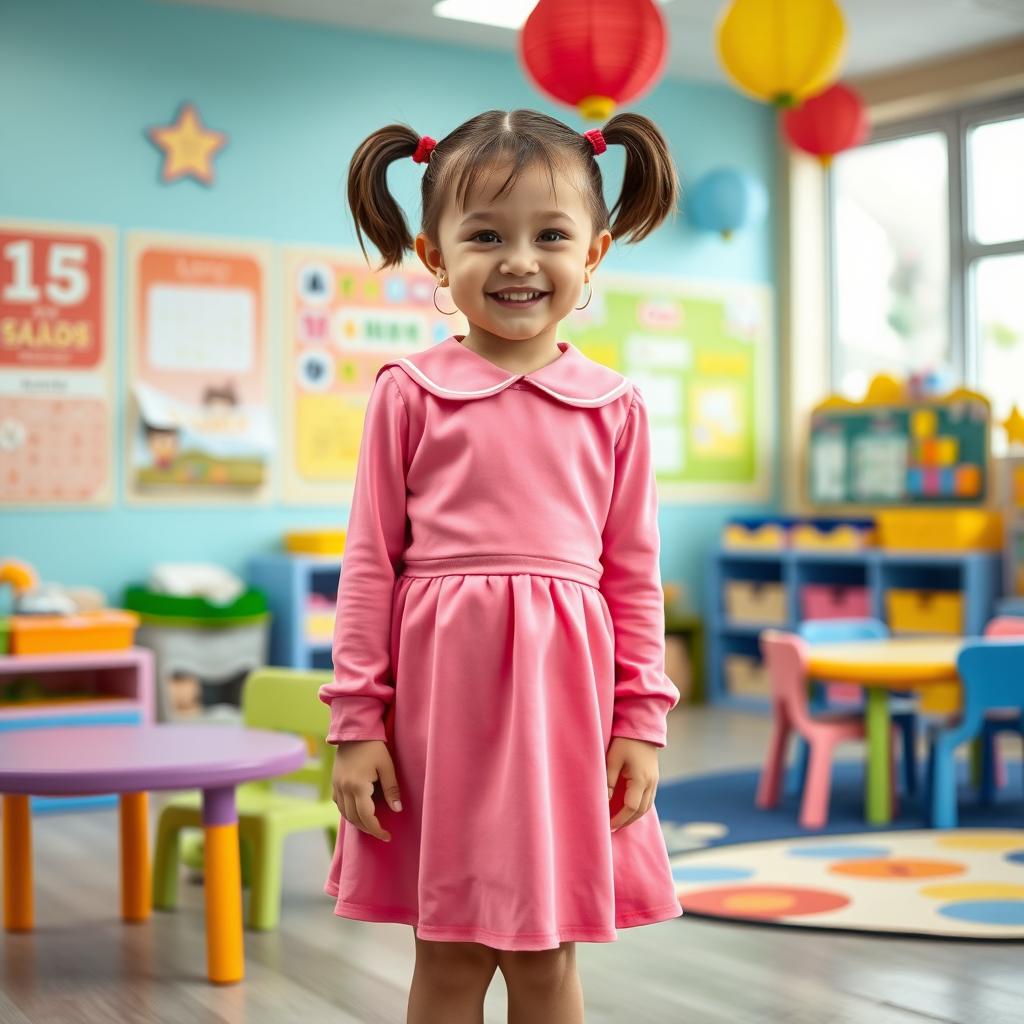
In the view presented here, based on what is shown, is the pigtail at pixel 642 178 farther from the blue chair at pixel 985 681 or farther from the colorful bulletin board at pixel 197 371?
the colorful bulletin board at pixel 197 371

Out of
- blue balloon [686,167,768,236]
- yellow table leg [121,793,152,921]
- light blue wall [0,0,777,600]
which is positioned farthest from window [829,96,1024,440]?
yellow table leg [121,793,152,921]

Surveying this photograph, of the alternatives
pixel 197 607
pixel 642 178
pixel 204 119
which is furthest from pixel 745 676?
pixel 642 178

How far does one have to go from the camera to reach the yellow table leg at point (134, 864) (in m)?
3.07

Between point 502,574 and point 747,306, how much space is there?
5488 mm

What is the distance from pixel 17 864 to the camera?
3010mm

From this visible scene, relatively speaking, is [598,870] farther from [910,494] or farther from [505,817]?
[910,494]

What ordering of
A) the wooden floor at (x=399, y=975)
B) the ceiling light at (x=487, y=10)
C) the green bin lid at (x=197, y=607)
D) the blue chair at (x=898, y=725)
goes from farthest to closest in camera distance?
the ceiling light at (x=487, y=10) → the green bin lid at (x=197, y=607) → the blue chair at (x=898, y=725) → the wooden floor at (x=399, y=975)

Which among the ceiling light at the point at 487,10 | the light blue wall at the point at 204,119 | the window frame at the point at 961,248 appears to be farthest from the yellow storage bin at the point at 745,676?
the ceiling light at the point at 487,10

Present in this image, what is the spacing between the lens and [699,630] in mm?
6613

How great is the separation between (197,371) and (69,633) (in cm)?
121

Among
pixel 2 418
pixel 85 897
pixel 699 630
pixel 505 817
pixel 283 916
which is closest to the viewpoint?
pixel 505 817

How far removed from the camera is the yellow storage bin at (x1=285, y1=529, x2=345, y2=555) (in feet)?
17.5

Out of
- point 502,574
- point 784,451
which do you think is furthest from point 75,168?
point 502,574

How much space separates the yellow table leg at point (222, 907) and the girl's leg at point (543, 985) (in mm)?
1165
